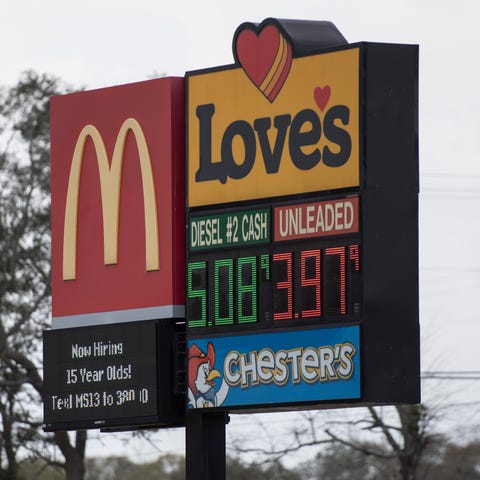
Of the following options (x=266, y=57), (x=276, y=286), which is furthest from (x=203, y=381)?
(x=266, y=57)

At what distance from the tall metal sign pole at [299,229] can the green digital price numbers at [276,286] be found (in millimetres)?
12

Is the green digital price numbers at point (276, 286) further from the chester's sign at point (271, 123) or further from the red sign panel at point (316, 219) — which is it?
the chester's sign at point (271, 123)

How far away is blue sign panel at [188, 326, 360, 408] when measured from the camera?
14617 millimetres

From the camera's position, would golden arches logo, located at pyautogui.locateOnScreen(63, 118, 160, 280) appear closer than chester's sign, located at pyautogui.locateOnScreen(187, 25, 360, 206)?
No

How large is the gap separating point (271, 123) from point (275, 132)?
100 mm

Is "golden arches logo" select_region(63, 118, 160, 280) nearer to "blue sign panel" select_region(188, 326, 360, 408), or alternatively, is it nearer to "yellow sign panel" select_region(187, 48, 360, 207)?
"yellow sign panel" select_region(187, 48, 360, 207)

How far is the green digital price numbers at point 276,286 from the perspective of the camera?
14.6 meters

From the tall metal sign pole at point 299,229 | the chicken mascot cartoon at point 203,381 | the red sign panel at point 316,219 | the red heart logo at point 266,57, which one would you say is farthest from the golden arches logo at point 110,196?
the red sign panel at point 316,219

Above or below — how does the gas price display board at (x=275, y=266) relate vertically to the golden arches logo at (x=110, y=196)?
below

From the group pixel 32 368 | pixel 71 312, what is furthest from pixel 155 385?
pixel 32 368

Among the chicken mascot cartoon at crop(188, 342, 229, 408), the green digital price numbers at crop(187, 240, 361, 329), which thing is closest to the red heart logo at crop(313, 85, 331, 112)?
the green digital price numbers at crop(187, 240, 361, 329)

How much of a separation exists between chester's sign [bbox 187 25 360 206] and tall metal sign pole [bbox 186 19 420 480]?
0.01 metres

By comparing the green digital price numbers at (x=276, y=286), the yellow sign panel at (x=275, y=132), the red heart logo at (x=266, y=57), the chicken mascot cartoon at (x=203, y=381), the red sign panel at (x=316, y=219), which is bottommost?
the chicken mascot cartoon at (x=203, y=381)

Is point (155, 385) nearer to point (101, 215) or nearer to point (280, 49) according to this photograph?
point (101, 215)
